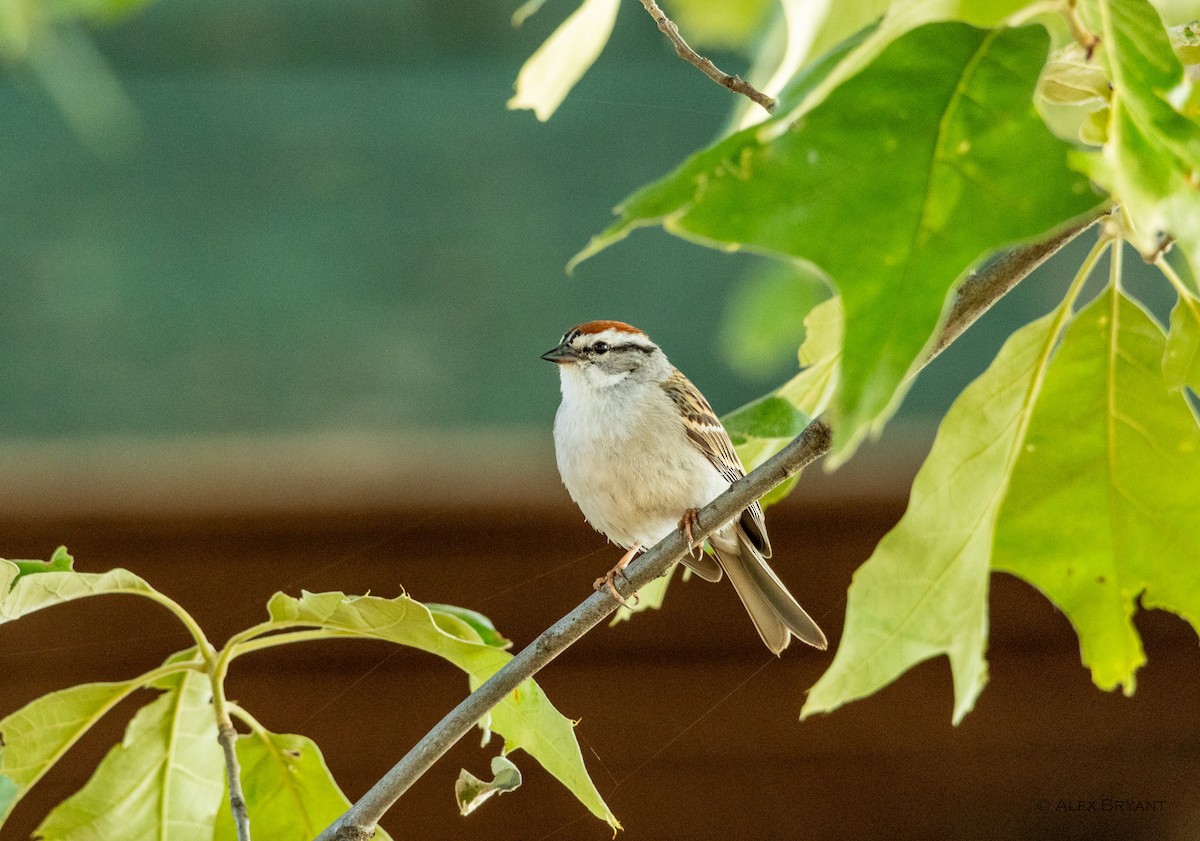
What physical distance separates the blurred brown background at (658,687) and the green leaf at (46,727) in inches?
15.1

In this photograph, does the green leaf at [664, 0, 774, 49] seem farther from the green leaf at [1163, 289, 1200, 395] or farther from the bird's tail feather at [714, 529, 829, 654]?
the green leaf at [1163, 289, 1200, 395]

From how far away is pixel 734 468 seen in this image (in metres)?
1.44

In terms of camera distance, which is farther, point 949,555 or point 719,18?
point 719,18

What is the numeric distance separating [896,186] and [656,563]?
0.27m

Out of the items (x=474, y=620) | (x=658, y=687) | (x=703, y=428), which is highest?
(x=474, y=620)

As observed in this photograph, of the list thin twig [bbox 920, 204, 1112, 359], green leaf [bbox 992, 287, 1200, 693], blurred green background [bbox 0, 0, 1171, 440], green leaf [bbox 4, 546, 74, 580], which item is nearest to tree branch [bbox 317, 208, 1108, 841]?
thin twig [bbox 920, 204, 1112, 359]

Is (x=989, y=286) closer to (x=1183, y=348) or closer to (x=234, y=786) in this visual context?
(x=1183, y=348)

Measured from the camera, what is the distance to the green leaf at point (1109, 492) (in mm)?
632

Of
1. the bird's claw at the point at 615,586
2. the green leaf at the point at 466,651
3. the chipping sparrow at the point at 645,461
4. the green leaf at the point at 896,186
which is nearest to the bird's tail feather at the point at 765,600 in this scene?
the chipping sparrow at the point at 645,461

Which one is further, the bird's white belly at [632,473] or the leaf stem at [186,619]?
the bird's white belly at [632,473]

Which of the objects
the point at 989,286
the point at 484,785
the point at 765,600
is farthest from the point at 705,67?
the point at 765,600

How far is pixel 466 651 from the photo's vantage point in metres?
0.69

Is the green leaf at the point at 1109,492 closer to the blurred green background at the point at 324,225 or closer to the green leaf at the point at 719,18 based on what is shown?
the green leaf at the point at 719,18

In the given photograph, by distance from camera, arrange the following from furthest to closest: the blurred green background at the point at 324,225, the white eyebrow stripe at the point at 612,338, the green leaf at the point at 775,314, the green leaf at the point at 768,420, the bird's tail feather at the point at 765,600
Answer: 1. the blurred green background at the point at 324,225
2. the white eyebrow stripe at the point at 612,338
3. the bird's tail feather at the point at 765,600
4. the green leaf at the point at 775,314
5. the green leaf at the point at 768,420
